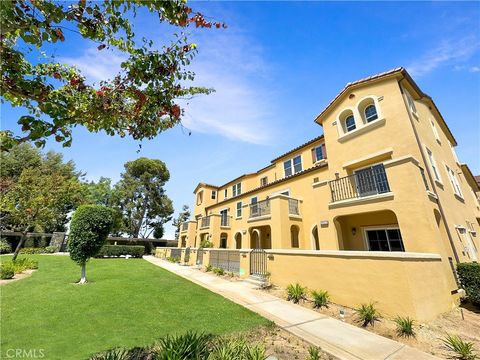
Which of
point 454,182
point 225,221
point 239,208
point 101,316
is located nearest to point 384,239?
point 454,182

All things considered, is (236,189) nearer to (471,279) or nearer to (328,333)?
(471,279)

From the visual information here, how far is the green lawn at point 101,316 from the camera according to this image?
17.5 feet

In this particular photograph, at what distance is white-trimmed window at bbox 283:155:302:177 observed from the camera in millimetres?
19859

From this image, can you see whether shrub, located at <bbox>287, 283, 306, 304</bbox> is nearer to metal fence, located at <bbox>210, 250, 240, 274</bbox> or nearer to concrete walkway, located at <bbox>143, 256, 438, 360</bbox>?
concrete walkway, located at <bbox>143, 256, 438, 360</bbox>

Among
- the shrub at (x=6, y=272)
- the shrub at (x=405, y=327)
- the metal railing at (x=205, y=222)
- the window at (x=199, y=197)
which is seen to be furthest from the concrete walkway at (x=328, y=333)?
the window at (x=199, y=197)

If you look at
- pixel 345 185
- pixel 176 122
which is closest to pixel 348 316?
pixel 345 185

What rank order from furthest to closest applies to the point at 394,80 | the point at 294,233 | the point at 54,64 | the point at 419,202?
1. the point at 294,233
2. the point at 394,80
3. the point at 419,202
4. the point at 54,64

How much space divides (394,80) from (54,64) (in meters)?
14.9

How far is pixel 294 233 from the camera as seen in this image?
57.0 feet

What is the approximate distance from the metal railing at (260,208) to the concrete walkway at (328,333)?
8348 millimetres

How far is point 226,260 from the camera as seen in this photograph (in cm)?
1631

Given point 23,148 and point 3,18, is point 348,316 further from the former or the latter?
point 23,148

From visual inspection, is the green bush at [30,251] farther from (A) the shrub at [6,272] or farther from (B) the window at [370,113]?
(B) the window at [370,113]

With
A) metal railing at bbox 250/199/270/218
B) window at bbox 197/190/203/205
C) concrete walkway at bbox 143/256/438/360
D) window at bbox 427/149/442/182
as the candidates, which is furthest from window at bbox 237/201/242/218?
window at bbox 427/149/442/182
